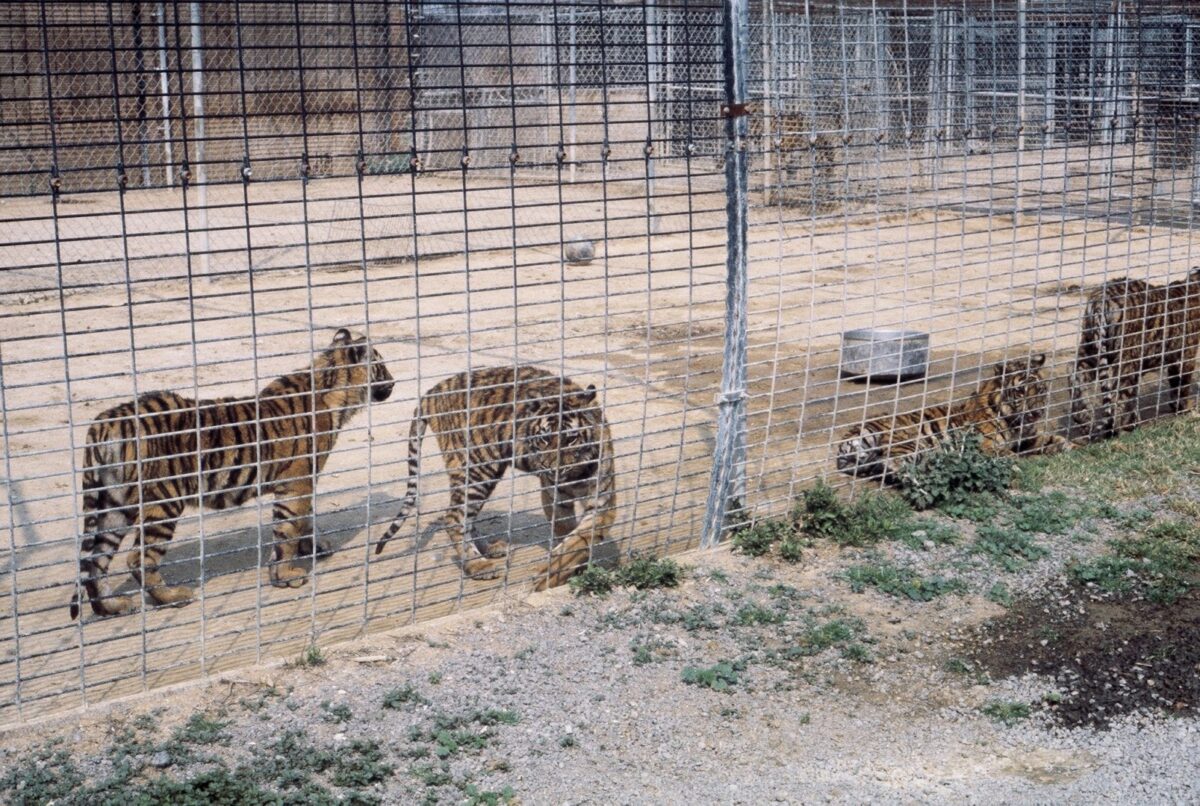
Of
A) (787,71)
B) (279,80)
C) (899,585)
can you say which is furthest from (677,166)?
(899,585)

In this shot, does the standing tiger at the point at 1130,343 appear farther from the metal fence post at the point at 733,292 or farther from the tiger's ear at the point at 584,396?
the tiger's ear at the point at 584,396

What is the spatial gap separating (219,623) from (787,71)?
40.0ft

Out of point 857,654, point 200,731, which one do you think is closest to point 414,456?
point 200,731

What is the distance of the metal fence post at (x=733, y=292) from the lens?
5.73m

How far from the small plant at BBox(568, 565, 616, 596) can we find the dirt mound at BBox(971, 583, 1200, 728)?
59.3 inches

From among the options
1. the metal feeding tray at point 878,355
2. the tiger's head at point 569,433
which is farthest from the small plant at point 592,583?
the metal feeding tray at point 878,355

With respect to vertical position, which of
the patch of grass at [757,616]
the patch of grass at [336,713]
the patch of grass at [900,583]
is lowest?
the patch of grass at [336,713]

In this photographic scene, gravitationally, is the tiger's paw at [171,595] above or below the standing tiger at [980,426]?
below

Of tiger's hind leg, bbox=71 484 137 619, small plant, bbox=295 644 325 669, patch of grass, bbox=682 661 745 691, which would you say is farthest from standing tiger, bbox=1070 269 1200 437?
tiger's hind leg, bbox=71 484 137 619

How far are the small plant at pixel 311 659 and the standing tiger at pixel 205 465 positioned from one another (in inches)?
29.4

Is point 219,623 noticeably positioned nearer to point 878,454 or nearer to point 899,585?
point 899,585

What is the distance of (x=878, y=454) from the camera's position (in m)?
7.42

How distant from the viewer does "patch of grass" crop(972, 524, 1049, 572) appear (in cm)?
602

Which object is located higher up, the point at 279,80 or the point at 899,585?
the point at 279,80
